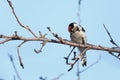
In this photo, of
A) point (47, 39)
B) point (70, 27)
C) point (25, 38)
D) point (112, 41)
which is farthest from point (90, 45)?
point (70, 27)

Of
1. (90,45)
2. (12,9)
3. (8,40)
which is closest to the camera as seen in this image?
(8,40)

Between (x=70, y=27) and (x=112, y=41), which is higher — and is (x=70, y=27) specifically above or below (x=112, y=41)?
below

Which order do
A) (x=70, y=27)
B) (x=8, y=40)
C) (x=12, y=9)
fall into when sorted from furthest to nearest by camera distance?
(x=70, y=27) < (x=12, y=9) < (x=8, y=40)

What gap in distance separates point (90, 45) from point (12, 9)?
1.68ft

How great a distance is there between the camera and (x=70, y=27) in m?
5.55

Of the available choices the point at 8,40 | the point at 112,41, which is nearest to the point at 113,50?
the point at 112,41

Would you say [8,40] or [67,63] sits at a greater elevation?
[8,40]

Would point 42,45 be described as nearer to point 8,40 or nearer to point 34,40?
point 34,40

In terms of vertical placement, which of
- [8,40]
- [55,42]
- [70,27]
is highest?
[8,40]

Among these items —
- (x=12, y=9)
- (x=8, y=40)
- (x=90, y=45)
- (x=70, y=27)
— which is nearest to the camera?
(x=8, y=40)

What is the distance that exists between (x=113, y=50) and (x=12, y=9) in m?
0.62

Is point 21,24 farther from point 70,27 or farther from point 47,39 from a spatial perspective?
point 70,27

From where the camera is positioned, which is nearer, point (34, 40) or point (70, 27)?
point (34, 40)

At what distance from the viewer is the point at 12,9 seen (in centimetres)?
209
